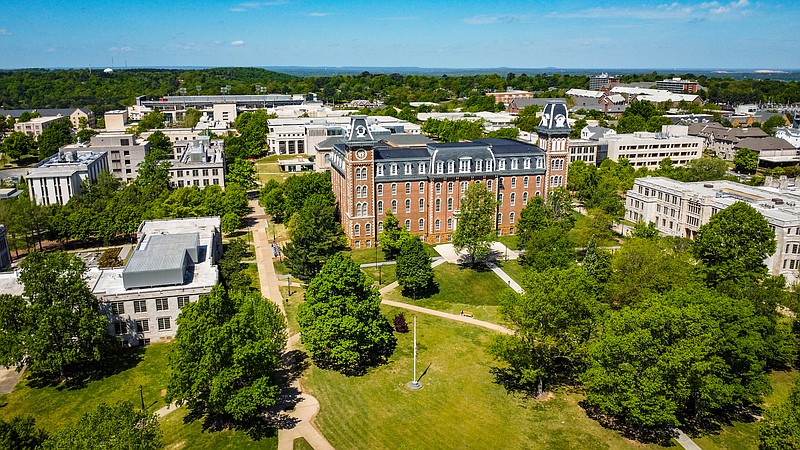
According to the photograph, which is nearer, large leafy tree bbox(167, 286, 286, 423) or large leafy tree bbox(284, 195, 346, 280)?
large leafy tree bbox(167, 286, 286, 423)

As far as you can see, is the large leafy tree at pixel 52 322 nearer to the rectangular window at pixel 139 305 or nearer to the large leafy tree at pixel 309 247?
the rectangular window at pixel 139 305

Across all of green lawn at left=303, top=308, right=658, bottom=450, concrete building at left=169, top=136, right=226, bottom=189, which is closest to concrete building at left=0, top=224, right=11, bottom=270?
concrete building at left=169, top=136, right=226, bottom=189

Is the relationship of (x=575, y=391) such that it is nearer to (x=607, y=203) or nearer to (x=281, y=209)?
(x=607, y=203)

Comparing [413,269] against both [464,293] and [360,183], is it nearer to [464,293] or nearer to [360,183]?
[464,293]

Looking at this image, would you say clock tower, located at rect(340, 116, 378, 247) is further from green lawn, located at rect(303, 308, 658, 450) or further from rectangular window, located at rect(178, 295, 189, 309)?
green lawn, located at rect(303, 308, 658, 450)

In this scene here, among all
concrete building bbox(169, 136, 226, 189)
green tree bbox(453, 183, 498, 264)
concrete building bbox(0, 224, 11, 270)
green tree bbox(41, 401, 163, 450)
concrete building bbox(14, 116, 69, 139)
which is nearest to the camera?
green tree bbox(41, 401, 163, 450)

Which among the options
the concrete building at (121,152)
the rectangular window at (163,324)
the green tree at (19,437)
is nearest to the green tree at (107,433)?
the green tree at (19,437)
